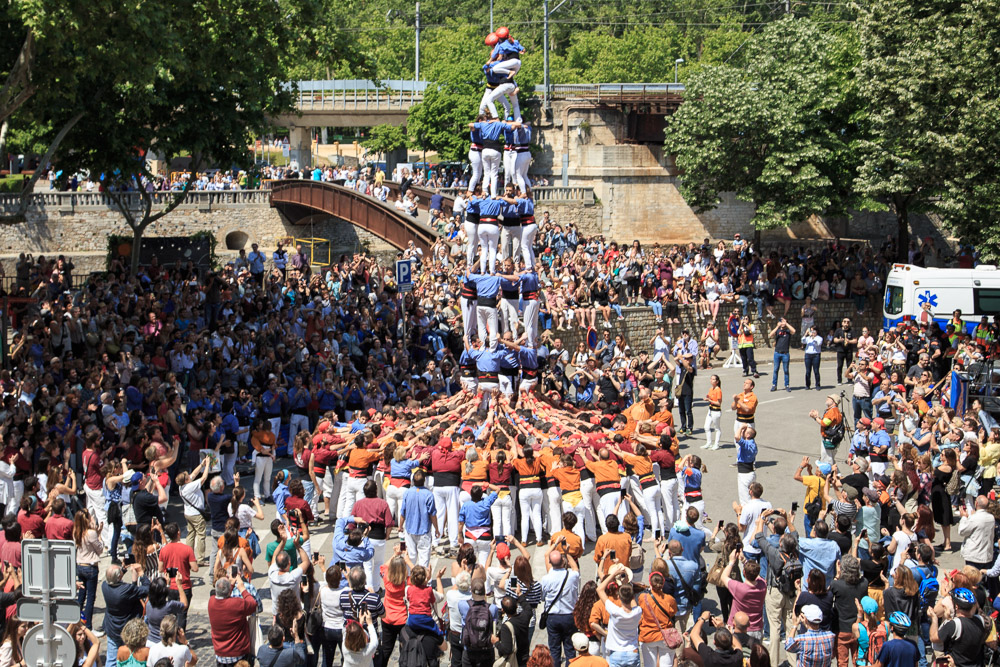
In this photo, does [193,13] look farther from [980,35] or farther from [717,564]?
[980,35]

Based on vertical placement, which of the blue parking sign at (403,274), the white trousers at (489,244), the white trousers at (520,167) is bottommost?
the blue parking sign at (403,274)

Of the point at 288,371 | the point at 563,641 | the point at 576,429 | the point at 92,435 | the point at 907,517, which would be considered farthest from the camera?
the point at 288,371

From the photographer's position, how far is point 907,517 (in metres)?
13.6

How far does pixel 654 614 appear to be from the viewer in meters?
11.6

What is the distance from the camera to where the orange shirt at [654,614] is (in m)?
11.6

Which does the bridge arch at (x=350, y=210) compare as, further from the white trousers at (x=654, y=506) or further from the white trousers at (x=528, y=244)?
the white trousers at (x=654, y=506)

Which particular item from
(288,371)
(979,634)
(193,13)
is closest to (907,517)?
(979,634)

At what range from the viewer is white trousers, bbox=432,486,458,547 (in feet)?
53.7

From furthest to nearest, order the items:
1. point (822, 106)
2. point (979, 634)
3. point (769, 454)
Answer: point (822, 106), point (769, 454), point (979, 634)

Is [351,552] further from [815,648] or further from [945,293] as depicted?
[945,293]

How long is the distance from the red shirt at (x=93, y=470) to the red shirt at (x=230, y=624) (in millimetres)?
5071

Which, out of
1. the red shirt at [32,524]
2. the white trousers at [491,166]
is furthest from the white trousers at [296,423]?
the red shirt at [32,524]

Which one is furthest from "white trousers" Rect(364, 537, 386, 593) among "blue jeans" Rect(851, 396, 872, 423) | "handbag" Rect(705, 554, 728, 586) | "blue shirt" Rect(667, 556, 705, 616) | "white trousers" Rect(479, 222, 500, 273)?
"blue jeans" Rect(851, 396, 872, 423)

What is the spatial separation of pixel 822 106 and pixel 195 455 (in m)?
25.3
